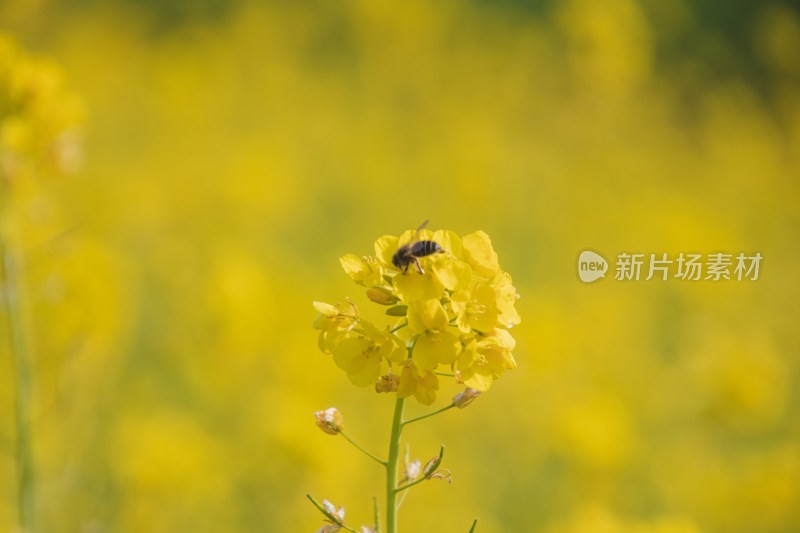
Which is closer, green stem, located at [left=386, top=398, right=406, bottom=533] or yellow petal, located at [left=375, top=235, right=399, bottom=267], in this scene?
green stem, located at [left=386, top=398, right=406, bottom=533]

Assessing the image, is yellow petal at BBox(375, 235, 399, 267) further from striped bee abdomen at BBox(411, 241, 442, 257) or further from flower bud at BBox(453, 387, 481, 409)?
flower bud at BBox(453, 387, 481, 409)

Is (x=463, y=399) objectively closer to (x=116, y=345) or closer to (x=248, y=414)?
(x=248, y=414)

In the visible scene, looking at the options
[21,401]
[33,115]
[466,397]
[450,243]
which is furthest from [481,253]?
[33,115]

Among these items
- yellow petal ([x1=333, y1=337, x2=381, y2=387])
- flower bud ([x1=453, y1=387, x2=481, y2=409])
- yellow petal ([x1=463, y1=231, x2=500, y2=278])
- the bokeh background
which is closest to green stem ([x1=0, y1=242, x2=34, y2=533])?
the bokeh background

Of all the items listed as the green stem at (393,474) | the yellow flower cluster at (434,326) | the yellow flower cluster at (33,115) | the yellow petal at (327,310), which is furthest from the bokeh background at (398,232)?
the green stem at (393,474)

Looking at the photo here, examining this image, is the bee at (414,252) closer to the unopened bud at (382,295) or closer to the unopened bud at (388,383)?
the unopened bud at (382,295)

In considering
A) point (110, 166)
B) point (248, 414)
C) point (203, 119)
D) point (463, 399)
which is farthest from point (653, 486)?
point (203, 119)

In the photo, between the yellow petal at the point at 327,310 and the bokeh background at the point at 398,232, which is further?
the bokeh background at the point at 398,232

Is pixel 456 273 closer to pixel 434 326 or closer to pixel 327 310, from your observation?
pixel 434 326
